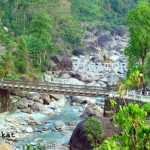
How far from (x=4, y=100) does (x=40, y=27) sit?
17.1 meters

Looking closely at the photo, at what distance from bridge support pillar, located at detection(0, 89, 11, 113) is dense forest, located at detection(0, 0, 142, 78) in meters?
5.00

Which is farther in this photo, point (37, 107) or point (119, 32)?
point (119, 32)

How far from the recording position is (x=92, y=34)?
8119cm

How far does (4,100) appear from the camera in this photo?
35.8m

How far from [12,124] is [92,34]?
50949mm

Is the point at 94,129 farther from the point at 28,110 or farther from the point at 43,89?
the point at 28,110

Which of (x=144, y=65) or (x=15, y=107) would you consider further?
(x=15, y=107)

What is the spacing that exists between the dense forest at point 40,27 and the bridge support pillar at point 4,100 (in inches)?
197

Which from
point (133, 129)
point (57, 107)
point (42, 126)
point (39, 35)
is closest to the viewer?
point (133, 129)

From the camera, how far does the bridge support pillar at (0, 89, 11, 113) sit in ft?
117

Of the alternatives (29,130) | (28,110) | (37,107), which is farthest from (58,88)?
(37,107)

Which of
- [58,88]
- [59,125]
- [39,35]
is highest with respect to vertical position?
[39,35]

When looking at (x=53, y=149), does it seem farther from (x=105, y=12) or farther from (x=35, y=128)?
(x=105, y=12)

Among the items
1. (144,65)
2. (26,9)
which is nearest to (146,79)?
(144,65)
